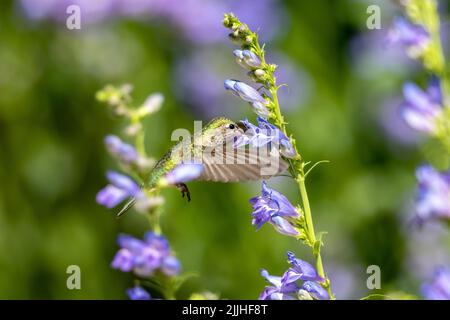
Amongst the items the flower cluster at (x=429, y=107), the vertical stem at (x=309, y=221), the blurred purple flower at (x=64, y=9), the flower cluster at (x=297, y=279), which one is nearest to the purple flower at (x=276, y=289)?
the flower cluster at (x=297, y=279)

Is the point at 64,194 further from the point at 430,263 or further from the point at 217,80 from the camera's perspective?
the point at 430,263

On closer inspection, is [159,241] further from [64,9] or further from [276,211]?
[64,9]

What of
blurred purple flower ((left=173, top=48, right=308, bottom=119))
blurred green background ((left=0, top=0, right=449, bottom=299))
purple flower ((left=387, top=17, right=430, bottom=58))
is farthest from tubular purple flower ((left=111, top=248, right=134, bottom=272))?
blurred purple flower ((left=173, top=48, right=308, bottom=119))

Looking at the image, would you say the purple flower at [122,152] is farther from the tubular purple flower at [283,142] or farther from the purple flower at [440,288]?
the purple flower at [440,288]

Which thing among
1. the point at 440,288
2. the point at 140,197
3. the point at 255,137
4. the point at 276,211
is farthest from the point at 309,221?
the point at 140,197

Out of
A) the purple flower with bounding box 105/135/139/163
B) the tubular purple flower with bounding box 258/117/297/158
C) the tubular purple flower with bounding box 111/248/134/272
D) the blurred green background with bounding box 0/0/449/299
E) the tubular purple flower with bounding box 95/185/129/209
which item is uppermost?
the blurred green background with bounding box 0/0/449/299

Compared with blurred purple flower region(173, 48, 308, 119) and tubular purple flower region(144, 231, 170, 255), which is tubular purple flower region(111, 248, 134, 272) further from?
Result: blurred purple flower region(173, 48, 308, 119)

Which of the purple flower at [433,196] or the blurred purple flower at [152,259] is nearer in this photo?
the purple flower at [433,196]
